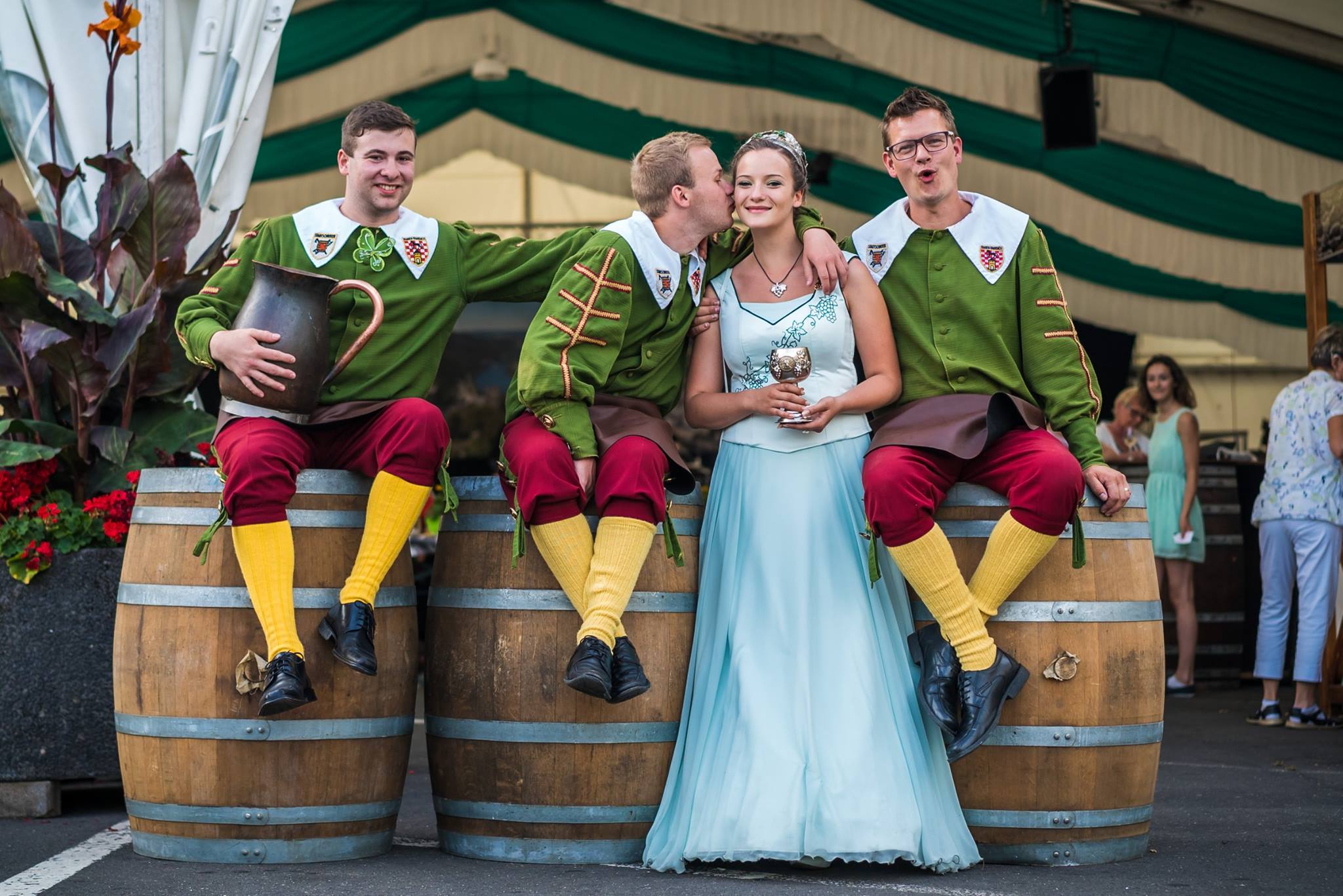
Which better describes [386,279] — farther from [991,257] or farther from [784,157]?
[991,257]

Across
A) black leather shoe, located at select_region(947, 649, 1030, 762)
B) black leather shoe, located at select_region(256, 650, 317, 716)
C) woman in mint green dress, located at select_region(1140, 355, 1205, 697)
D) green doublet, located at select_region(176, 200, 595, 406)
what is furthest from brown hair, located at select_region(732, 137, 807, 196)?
woman in mint green dress, located at select_region(1140, 355, 1205, 697)

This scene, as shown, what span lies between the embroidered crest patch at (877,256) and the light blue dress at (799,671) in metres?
0.16

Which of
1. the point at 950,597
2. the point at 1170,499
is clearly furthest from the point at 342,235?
the point at 1170,499

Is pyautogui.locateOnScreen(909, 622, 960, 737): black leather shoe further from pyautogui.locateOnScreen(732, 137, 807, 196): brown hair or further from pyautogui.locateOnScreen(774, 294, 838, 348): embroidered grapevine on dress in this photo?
pyautogui.locateOnScreen(732, 137, 807, 196): brown hair

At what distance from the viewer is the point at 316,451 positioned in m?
3.30

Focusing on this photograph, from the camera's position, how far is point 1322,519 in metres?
5.91

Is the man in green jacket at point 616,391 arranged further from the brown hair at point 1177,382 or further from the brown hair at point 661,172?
the brown hair at point 1177,382

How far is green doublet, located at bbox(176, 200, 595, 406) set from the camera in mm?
3365

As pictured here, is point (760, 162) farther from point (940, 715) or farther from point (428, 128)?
point (428, 128)

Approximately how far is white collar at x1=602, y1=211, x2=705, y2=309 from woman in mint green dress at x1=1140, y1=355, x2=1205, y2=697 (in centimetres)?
421

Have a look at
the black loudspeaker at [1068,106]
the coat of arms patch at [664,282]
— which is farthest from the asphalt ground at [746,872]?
the black loudspeaker at [1068,106]

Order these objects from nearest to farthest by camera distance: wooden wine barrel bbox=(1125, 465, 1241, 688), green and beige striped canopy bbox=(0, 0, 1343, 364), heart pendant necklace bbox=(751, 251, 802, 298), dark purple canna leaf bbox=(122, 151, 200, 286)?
1. heart pendant necklace bbox=(751, 251, 802, 298)
2. dark purple canna leaf bbox=(122, 151, 200, 286)
3. wooden wine barrel bbox=(1125, 465, 1241, 688)
4. green and beige striped canopy bbox=(0, 0, 1343, 364)

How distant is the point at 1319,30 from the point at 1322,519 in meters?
2.19

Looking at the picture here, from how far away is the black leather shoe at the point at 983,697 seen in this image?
3004mm
